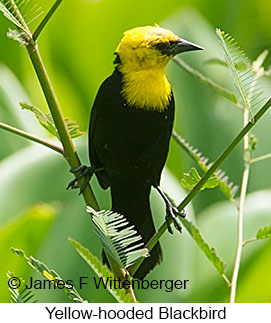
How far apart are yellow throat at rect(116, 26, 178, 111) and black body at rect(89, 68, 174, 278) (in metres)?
0.02

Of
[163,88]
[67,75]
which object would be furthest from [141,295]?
[67,75]

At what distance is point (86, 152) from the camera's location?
250 centimetres

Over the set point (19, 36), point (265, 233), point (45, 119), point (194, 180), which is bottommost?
point (265, 233)

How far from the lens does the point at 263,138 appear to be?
2873mm

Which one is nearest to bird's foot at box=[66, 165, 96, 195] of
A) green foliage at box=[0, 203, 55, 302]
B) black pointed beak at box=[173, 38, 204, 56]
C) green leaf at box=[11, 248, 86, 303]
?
green foliage at box=[0, 203, 55, 302]

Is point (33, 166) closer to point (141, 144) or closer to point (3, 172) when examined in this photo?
point (3, 172)

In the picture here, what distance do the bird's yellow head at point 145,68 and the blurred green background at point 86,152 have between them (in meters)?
0.39

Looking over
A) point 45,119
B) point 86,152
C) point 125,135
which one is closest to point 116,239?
point 45,119

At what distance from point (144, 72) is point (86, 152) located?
1.91 ft

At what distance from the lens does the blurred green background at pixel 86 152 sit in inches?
85.7

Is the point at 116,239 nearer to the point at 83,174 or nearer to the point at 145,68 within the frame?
the point at 83,174

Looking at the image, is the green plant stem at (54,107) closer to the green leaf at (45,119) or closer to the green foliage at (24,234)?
the green leaf at (45,119)

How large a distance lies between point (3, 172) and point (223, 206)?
2.41 ft

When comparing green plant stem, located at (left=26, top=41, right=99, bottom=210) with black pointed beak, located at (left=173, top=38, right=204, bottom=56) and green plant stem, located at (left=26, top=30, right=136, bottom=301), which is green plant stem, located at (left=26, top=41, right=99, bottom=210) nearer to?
green plant stem, located at (left=26, top=30, right=136, bottom=301)
